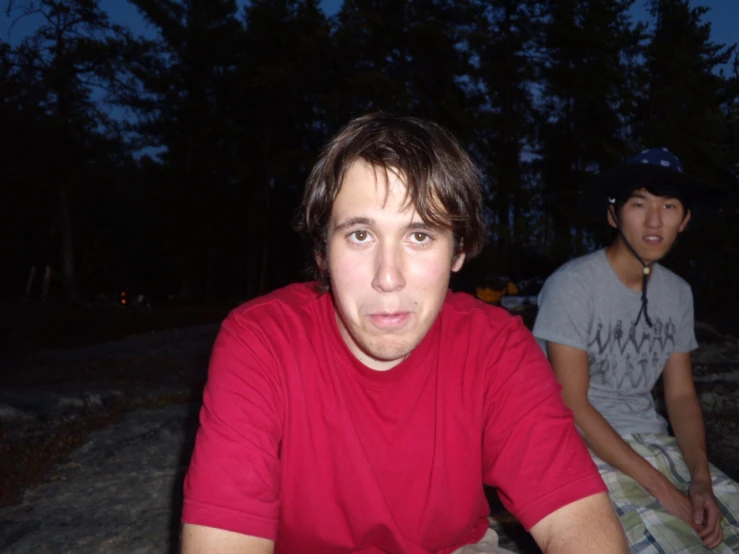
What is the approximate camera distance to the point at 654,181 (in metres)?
2.74

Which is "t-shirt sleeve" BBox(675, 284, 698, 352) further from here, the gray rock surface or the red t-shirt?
the gray rock surface

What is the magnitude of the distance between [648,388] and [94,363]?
702 centimetres

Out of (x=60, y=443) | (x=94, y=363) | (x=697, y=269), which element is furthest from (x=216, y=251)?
(x=60, y=443)

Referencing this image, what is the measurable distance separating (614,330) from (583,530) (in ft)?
4.15

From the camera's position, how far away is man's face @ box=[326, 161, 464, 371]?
5.66ft

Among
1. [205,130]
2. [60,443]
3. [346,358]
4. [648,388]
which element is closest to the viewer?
[346,358]

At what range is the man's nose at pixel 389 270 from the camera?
67.5 inches

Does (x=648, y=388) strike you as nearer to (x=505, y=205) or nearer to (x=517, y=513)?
(x=517, y=513)

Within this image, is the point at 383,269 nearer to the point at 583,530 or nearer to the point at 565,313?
the point at 583,530

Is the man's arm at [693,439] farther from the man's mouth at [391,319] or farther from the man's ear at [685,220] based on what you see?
the man's mouth at [391,319]

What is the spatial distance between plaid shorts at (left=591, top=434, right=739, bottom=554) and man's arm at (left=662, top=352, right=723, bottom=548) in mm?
47

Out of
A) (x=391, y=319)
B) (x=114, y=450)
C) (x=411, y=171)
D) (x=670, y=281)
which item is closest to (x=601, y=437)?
(x=670, y=281)

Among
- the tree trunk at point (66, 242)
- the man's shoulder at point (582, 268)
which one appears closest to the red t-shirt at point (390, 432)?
the man's shoulder at point (582, 268)

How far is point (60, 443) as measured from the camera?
405cm
